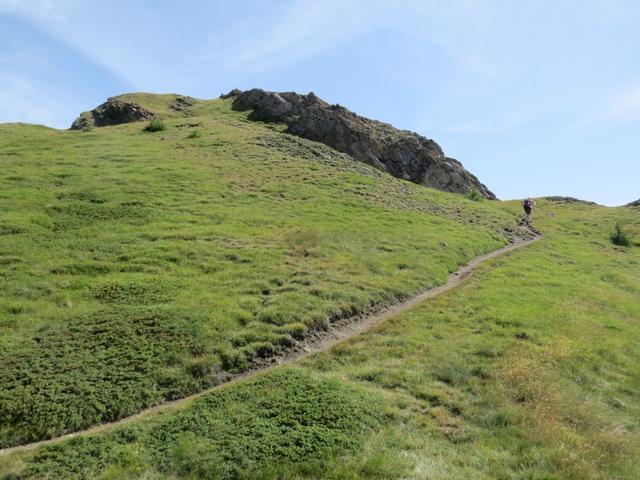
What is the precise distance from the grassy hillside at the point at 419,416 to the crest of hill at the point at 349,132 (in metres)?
44.7

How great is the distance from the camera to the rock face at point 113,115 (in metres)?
75.6

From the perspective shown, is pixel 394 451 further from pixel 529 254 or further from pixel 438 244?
pixel 529 254

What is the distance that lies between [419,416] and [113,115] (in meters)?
76.3

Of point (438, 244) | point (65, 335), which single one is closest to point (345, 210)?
point (438, 244)

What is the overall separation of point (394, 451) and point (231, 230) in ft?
70.1

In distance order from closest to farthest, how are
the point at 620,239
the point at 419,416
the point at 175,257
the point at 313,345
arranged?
the point at 419,416 → the point at 313,345 → the point at 175,257 → the point at 620,239

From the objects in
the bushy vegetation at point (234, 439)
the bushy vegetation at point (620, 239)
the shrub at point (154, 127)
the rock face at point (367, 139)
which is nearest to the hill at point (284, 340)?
the bushy vegetation at point (234, 439)

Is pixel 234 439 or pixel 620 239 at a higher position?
pixel 620 239

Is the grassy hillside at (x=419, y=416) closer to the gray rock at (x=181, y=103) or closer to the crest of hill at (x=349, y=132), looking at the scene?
the crest of hill at (x=349, y=132)

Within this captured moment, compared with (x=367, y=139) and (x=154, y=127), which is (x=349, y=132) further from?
(x=154, y=127)

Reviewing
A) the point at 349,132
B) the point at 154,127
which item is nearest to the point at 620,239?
the point at 349,132

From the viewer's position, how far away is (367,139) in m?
65.6

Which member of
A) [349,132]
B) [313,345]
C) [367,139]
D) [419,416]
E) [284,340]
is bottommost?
[419,416]

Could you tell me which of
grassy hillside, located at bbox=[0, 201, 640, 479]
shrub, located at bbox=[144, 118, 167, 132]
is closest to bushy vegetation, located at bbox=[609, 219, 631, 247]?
grassy hillside, located at bbox=[0, 201, 640, 479]
